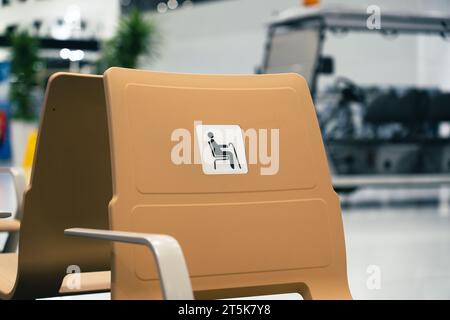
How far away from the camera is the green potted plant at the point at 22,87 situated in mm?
A: 10680

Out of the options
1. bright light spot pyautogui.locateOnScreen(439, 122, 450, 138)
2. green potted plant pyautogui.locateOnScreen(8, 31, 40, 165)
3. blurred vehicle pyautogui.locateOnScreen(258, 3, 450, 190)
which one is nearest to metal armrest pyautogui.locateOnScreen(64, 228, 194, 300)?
blurred vehicle pyautogui.locateOnScreen(258, 3, 450, 190)

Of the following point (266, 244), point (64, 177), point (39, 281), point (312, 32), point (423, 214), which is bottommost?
point (423, 214)

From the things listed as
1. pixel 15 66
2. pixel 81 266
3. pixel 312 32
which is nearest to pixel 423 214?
pixel 312 32

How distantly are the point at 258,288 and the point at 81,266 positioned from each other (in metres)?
0.52

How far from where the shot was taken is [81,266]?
1761 millimetres

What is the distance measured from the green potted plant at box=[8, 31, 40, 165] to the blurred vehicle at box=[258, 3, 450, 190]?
457cm

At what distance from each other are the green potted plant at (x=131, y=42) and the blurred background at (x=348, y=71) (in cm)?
2

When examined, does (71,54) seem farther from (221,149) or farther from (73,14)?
(221,149)

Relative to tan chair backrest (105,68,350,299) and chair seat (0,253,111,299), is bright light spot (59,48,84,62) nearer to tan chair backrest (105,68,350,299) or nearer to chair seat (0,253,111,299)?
chair seat (0,253,111,299)

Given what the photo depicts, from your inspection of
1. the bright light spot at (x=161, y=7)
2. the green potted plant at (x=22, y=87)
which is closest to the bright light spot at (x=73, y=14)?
the green potted plant at (x=22, y=87)

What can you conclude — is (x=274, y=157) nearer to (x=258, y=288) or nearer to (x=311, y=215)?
(x=311, y=215)

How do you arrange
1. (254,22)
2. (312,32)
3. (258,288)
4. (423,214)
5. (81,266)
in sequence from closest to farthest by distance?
(258,288) < (81,266) < (423,214) < (312,32) < (254,22)

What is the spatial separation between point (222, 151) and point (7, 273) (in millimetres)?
680

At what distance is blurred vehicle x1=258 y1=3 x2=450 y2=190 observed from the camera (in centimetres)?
732
